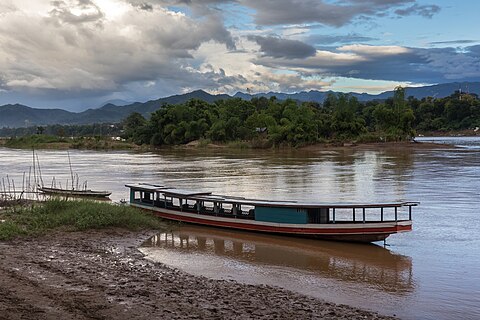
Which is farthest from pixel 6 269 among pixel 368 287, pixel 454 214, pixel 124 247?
pixel 454 214

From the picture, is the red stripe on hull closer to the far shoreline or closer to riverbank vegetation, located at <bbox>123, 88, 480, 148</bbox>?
the far shoreline

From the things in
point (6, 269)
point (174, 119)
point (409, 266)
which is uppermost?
point (174, 119)

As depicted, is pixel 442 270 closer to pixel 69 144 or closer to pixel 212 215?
pixel 212 215

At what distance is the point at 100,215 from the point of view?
18391 mm

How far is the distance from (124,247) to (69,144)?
107 metres

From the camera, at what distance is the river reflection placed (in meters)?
13.9

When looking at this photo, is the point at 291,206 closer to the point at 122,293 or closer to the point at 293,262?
the point at 293,262

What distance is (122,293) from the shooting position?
33.8 feet

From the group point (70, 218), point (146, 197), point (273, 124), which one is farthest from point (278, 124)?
point (70, 218)

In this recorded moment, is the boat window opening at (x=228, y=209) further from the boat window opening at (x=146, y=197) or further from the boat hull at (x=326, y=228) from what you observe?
the boat window opening at (x=146, y=197)

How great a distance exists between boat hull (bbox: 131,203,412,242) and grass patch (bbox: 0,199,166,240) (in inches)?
109

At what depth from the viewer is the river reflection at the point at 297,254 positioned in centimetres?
1388

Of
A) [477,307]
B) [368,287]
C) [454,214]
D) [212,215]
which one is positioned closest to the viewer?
[477,307]

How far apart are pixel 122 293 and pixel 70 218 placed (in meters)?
8.74
